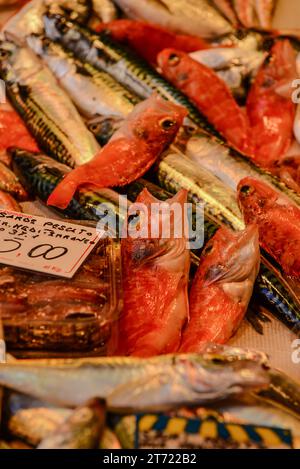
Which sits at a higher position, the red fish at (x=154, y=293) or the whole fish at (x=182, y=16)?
the whole fish at (x=182, y=16)

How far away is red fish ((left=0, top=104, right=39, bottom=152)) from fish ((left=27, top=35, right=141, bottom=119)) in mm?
340

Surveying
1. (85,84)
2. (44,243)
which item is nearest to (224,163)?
(85,84)

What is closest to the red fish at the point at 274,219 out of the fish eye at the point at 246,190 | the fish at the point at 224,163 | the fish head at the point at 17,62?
the fish eye at the point at 246,190

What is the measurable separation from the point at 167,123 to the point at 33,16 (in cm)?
128

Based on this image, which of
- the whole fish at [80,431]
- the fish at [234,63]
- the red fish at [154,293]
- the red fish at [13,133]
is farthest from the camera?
the fish at [234,63]

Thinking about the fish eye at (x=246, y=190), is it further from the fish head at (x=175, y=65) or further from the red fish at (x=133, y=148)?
the fish head at (x=175, y=65)

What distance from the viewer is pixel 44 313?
4.73 ft

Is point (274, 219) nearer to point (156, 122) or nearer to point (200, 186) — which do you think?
point (200, 186)

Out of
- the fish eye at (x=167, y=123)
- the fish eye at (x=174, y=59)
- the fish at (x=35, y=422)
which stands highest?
the fish eye at (x=174, y=59)

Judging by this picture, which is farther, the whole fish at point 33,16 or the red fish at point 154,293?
the whole fish at point 33,16

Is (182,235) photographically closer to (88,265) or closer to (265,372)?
(88,265)

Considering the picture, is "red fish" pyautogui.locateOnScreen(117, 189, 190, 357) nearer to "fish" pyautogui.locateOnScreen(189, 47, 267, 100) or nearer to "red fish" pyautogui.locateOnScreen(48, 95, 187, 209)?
"red fish" pyautogui.locateOnScreen(48, 95, 187, 209)

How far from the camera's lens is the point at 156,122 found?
2309 mm

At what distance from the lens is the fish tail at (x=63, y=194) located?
202cm
